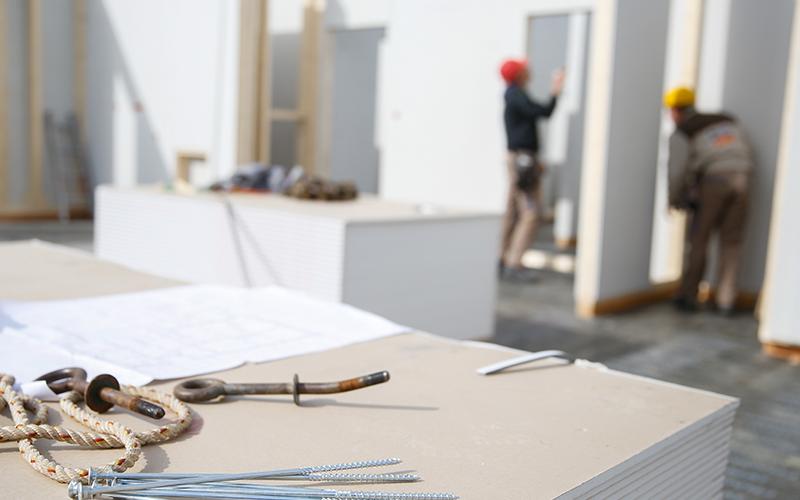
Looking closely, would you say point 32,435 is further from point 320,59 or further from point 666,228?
point 320,59

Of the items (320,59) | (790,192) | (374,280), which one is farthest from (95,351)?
(320,59)

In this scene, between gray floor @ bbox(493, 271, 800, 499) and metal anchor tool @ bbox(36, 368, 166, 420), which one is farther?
gray floor @ bbox(493, 271, 800, 499)

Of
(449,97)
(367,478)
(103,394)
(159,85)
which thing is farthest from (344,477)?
(159,85)

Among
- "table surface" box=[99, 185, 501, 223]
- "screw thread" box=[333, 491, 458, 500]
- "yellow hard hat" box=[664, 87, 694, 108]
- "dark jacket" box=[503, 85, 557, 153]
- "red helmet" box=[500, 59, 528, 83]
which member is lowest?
"screw thread" box=[333, 491, 458, 500]

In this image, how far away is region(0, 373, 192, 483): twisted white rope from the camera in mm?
917

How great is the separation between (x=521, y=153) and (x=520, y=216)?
21.6 inches

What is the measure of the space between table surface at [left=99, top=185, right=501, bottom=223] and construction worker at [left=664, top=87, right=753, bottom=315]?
224 cm

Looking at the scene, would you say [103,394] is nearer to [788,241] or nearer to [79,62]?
[788,241]

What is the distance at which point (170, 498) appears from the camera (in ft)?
2.85

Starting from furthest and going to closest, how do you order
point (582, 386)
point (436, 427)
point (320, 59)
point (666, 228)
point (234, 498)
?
point (320, 59)
point (666, 228)
point (582, 386)
point (436, 427)
point (234, 498)

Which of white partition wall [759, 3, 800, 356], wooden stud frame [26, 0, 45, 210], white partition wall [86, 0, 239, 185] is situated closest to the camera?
white partition wall [759, 3, 800, 356]

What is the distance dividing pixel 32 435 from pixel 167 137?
794cm

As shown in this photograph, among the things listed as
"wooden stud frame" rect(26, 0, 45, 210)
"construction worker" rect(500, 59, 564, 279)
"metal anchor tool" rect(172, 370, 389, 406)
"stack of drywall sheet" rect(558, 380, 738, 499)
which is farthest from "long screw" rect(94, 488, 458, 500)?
"wooden stud frame" rect(26, 0, 45, 210)

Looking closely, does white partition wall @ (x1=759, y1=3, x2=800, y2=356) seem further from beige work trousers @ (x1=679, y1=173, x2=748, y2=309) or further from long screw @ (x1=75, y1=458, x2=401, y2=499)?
long screw @ (x1=75, y1=458, x2=401, y2=499)
